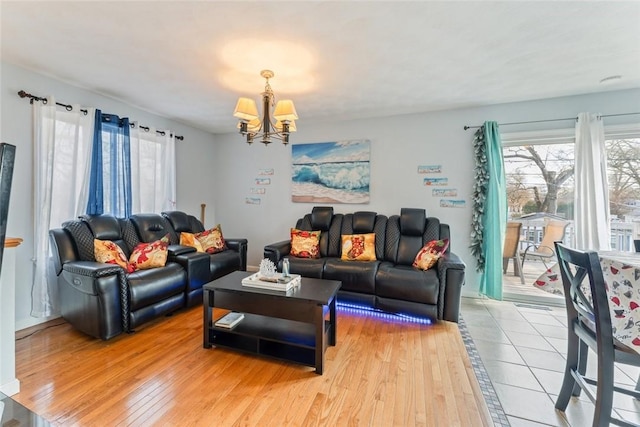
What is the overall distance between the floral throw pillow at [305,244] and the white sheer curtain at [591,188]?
3013 mm

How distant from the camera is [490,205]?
11.2ft

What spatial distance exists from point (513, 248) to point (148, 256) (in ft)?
14.5

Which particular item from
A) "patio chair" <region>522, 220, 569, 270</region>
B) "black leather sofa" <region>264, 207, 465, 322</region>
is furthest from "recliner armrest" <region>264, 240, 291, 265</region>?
"patio chair" <region>522, 220, 569, 270</region>

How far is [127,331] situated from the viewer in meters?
2.43

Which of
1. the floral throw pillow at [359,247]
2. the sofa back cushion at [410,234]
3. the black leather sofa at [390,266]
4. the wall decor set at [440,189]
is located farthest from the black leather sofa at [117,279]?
the wall decor set at [440,189]

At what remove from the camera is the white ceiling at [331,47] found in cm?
175

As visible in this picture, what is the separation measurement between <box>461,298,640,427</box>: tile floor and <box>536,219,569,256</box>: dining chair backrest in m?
0.70

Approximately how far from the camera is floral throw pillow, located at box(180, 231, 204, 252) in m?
3.56

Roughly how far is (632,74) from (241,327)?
14.3 feet

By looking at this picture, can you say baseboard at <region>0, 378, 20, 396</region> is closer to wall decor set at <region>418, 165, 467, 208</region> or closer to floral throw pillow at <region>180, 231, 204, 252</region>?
floral throw pillow at <region>180, 231, 204, 252</region>

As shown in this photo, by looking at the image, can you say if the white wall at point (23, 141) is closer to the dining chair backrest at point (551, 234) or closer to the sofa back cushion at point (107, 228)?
the sofa back cushion at point (107, 228)

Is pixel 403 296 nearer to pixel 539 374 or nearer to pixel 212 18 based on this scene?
pixel 539 374

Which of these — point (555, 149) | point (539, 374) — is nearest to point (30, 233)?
point (539, 374)

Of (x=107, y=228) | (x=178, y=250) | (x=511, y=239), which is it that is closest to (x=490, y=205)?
(x=511, y=239)
